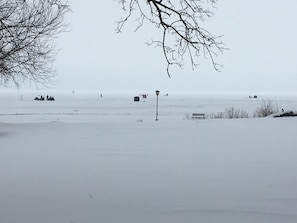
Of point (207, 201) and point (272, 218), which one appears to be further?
point (207, 201)

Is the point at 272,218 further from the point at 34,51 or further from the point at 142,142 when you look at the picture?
the point at 34,51

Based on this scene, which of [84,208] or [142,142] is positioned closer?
[84,208]

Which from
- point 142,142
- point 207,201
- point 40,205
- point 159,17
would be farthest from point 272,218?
point 142,142

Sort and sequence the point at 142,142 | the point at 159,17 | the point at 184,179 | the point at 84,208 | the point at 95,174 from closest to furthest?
1. the point at 84,208
2. the point at 159,17
3. the point at 184,179
4. the point at 95,174
5. the point at 142,142

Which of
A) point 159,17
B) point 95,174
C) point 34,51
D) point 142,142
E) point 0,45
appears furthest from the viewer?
point 34,51

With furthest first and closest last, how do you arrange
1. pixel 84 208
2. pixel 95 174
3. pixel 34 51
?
1. pixel 34 51
2. pixel 95 174
3. pixel 84 208

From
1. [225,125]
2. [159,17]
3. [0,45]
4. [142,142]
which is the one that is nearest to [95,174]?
[159,17]

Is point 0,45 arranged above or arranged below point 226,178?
above

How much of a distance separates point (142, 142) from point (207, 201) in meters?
6.24

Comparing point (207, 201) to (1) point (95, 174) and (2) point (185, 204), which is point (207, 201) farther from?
(1) point (95, 174)

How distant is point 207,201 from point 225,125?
454 inches

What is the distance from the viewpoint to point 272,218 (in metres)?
4.18

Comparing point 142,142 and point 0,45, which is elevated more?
point 0,45

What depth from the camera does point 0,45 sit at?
16031 mm
